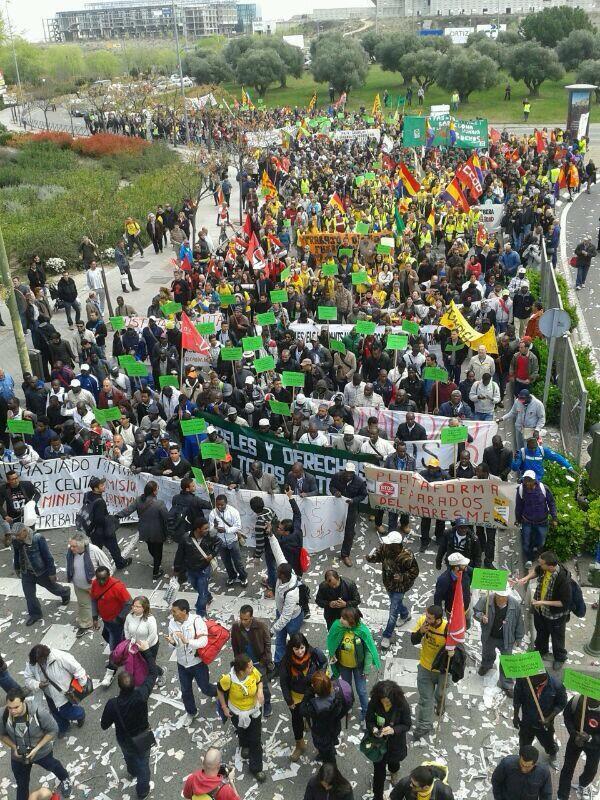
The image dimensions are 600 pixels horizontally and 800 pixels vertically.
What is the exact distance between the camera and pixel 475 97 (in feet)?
224

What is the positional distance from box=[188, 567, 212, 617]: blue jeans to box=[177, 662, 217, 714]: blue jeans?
1.41 meters

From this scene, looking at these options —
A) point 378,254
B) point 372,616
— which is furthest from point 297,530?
point 378,254

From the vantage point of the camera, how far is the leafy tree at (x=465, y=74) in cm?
6419

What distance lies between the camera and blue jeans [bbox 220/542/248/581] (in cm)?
995

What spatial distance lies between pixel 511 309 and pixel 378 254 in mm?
4728

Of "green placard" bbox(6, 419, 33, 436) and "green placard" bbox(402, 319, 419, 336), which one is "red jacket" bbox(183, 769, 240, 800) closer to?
"green placard" bbox(6, 419, 33, 436)

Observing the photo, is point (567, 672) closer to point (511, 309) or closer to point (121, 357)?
point (121, 357)

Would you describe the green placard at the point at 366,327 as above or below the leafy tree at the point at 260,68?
below

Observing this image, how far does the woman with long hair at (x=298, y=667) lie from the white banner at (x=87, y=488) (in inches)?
145

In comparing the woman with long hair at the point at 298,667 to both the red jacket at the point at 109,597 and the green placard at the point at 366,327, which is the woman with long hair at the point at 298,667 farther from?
the green placard at the point at 366,327

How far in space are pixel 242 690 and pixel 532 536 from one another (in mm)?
4820

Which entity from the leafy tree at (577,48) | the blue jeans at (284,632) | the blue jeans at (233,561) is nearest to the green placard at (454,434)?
the blue jeans at (233,561)

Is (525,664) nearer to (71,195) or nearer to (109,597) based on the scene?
(109,597)

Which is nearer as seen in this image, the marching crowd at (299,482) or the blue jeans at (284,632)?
the marching crowd at (299,482)
